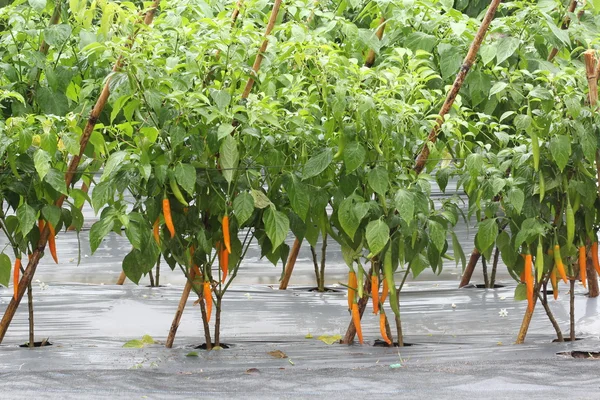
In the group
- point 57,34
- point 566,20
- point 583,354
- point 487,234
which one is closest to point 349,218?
point 487,234

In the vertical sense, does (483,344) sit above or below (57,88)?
below

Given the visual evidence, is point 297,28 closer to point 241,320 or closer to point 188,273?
point 188,273

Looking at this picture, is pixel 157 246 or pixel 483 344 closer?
pixel 157 246

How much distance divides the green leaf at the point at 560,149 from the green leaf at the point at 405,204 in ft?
1.59

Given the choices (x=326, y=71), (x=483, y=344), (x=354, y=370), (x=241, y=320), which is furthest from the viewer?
(x=241, y=320)

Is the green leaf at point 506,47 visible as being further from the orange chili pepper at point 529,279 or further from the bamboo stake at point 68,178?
the bamboo stake at point 68,178

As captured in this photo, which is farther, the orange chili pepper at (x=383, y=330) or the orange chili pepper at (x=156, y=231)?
the orange chili pepper at (x=383, y=330)

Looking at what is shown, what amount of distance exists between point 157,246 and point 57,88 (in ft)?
2.85

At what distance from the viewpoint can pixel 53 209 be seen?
311 centimetres

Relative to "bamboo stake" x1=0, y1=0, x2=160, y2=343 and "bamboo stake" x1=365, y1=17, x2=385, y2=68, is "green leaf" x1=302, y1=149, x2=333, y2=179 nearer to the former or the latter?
"bamboo stake" x1=0, y1=0, x2=160, y2=343

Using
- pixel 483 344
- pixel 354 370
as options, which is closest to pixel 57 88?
pixel 354 370

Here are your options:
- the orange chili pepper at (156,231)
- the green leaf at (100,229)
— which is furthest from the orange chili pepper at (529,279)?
the green leaf at (100,229)

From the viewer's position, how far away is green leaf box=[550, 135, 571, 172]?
3062mm

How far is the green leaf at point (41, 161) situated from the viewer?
2.86 m
